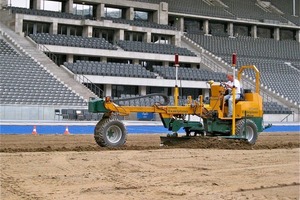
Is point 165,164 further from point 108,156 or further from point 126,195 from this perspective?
point 126,195

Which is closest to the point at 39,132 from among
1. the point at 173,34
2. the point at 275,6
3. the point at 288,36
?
the point at 173,34

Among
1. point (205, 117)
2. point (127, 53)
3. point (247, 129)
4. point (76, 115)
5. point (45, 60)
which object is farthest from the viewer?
point (127, 53)

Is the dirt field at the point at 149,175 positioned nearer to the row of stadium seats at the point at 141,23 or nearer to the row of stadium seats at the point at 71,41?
the row of stadium seats at the point at 71,41

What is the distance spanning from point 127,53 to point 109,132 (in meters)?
29.4

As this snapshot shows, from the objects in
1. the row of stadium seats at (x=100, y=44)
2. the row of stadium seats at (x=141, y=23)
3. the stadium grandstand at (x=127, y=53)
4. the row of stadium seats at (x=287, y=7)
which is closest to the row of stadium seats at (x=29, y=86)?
the stadium grandstand at (x=127, y=53)

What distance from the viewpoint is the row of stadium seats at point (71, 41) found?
39594mm

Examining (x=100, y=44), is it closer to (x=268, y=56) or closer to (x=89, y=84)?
(x=89, y=84)

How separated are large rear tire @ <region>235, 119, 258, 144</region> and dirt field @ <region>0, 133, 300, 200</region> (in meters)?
2.09

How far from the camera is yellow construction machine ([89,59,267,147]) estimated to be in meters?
13.0

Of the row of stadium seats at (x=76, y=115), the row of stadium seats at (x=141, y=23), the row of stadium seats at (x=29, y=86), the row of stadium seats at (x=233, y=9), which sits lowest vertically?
the row of stadium seats at (x=76, y=115)

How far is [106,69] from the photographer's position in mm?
38031

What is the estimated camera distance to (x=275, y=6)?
66625 millimetres

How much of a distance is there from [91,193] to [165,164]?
3209mm

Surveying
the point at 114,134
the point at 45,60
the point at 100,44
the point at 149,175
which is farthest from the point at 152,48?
the point at 149,175
